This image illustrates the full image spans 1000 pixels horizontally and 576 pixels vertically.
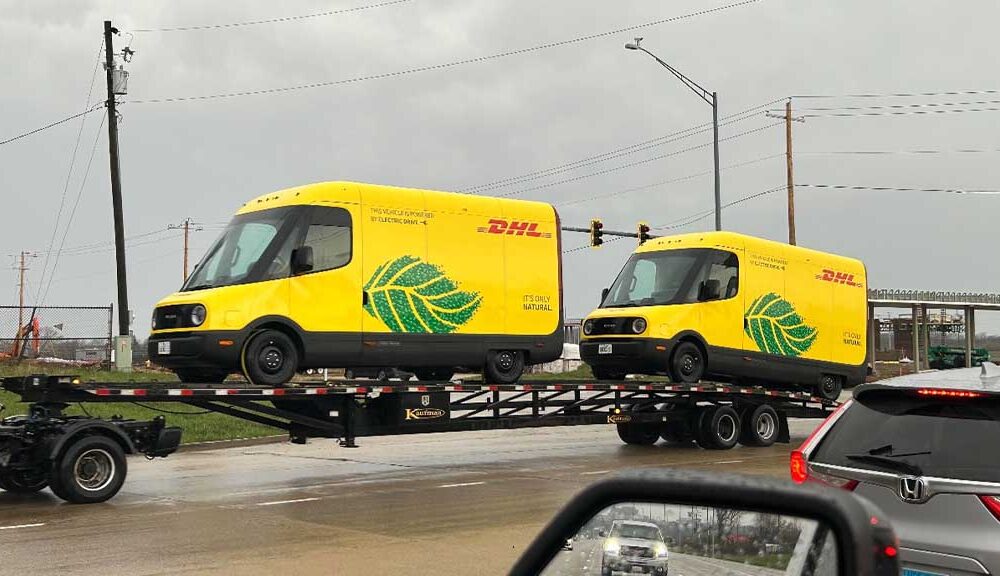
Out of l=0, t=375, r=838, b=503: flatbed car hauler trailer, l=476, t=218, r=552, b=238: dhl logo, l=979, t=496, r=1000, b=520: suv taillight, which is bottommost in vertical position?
l=0, t=375, r=838, b=503: flatbed car hauler trailer

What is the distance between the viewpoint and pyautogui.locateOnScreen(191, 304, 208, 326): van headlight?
45.7 ft

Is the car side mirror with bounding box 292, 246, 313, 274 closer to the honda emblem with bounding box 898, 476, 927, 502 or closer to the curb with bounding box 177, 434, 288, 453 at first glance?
the curb with bounding box 177, 434, 288, 453

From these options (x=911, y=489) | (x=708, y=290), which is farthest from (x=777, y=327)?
(x=911, y=489)

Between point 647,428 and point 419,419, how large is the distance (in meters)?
6.18

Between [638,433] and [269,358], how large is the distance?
8.51 m

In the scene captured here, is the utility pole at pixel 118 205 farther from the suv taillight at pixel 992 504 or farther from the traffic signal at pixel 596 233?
the suv taillight at pixel 992 504

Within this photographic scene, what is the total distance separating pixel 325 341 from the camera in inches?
580

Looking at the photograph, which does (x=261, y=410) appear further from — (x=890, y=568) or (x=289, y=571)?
(x=890, y=568)

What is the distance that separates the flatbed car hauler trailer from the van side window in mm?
1626

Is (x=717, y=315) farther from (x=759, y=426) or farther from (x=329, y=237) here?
(x=329, y=237)

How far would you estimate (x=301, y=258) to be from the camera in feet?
47.3

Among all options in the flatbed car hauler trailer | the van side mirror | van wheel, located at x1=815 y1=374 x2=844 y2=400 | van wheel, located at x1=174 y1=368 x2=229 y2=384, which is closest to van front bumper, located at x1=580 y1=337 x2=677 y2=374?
the flatbed car hauler trailer

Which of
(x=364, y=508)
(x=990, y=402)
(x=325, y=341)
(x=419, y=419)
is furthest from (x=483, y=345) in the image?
(x=990, y=402)

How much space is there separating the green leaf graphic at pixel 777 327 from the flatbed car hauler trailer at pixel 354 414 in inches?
34.1
